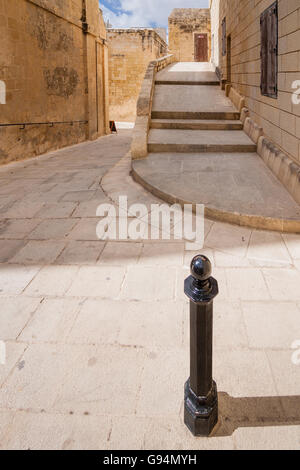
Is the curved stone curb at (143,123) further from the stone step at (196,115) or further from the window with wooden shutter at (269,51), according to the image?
the window with wooden shutter at (269,51)

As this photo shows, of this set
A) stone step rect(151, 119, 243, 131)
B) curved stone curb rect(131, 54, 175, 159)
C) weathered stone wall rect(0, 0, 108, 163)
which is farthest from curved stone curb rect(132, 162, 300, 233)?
weathered stone wall rect(0, 0, 108, 163)

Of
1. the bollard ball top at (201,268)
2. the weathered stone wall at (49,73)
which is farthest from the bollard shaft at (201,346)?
the weathered stone wall at (49,73)

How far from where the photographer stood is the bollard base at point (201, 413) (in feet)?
6.22

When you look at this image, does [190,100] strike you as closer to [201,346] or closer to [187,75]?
[187,75]

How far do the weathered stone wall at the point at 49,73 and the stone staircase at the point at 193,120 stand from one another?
323 centimetres

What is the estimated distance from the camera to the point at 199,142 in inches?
311

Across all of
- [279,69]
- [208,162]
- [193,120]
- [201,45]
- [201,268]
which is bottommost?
[201,268]

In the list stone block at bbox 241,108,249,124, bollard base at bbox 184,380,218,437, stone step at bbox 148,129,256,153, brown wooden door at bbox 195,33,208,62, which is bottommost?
bollard base at bbox 184,380,218,437

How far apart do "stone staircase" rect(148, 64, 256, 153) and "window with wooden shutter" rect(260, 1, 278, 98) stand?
1.25 m

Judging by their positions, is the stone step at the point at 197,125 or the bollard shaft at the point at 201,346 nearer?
the bollard shaft at the point at 201,346

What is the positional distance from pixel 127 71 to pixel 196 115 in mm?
19822

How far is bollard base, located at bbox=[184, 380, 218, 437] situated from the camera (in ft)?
6.22

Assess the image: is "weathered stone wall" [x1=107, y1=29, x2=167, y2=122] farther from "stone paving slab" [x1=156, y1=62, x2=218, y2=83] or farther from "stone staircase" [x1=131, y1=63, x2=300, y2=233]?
"stone staircase" [x1=131, y1=63, x2=300, y2=233]

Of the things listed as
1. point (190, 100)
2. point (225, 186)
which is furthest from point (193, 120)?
point (225, 186)
